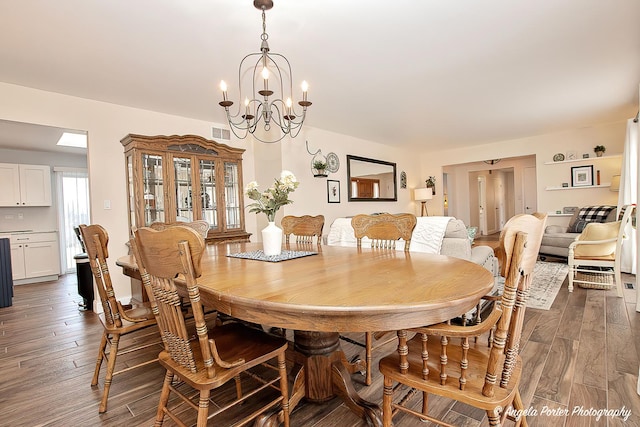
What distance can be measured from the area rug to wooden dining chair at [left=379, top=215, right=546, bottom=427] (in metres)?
1.85

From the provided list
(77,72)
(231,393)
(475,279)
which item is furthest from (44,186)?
(475,279)

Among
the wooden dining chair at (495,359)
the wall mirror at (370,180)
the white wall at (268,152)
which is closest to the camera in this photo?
the wooden dining chair at (495,359)

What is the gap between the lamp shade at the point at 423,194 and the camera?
24.0 ft

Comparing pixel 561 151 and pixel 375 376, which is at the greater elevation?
pixel 561 151

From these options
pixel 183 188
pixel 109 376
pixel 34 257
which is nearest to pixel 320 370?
pixel 109 376

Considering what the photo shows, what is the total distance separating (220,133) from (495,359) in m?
4.52

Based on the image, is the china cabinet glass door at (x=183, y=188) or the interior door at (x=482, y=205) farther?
the interior door at (x=482, y=205)

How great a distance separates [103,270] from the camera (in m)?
1.74

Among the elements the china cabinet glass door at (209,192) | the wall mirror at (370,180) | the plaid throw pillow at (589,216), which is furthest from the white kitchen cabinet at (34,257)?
the plaid throw pillow at (589,216)

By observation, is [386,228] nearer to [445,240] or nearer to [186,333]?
[445,240]

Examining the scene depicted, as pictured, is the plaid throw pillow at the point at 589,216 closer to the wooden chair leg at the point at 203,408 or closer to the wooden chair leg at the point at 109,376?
the wooden chair leg at the point at 203,408

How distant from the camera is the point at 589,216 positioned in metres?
5.29

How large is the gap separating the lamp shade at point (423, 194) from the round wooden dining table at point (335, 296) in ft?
18.8

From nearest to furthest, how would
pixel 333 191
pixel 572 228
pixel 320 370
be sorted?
1. pixel 320 370
2. pixel 572 228
3. pixel 333 191
